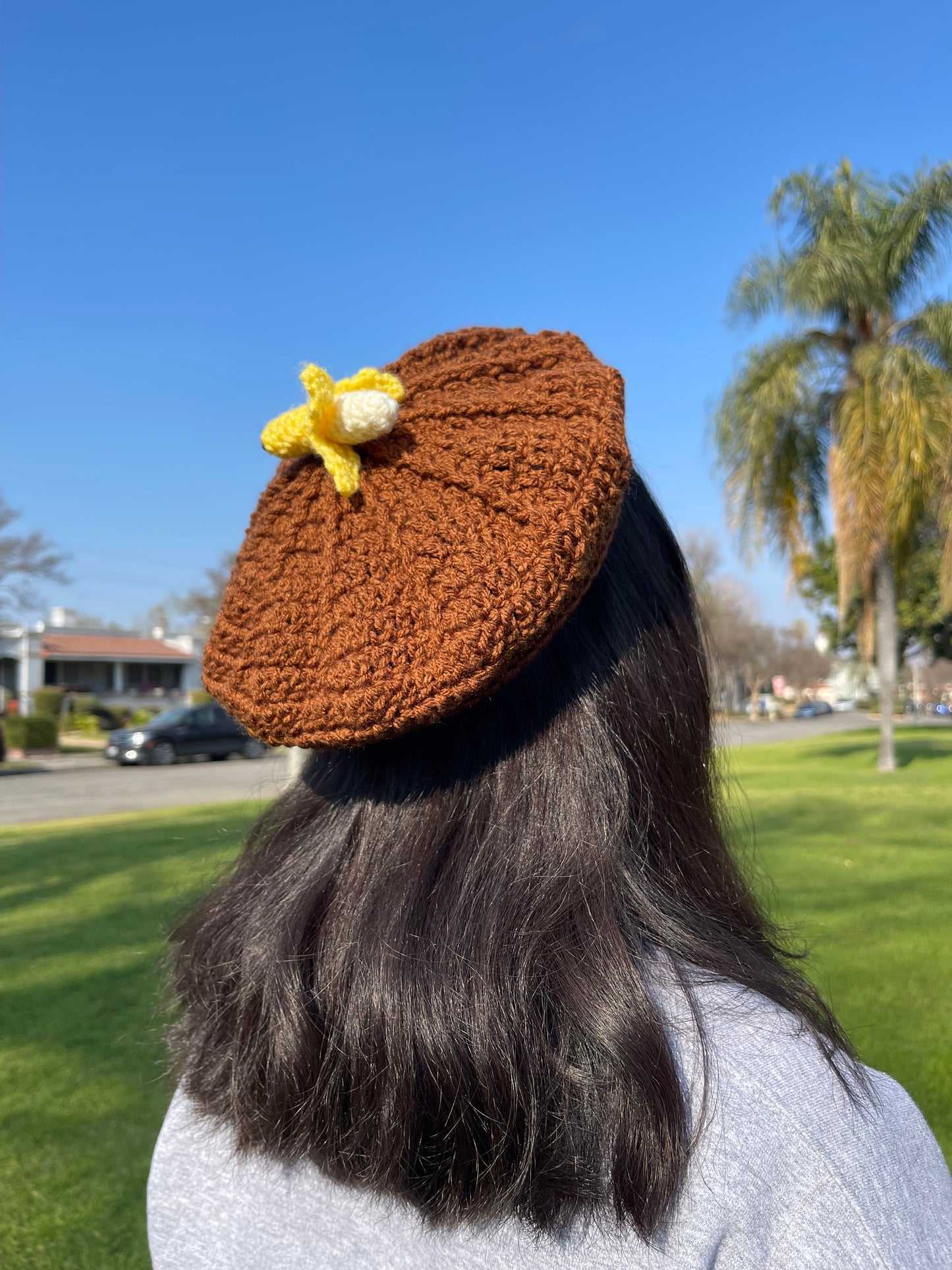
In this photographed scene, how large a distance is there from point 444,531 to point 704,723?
0.41 meters

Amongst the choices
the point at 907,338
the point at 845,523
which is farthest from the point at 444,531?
the point at 907,338

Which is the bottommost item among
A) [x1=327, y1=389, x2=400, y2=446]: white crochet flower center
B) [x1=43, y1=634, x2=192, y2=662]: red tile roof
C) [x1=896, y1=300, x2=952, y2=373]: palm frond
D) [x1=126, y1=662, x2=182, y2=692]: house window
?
[x1=327, y1=389, x2=400, y2=446]: white crochet flower center

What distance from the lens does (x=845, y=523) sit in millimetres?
11773

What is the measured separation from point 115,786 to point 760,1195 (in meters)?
14.7

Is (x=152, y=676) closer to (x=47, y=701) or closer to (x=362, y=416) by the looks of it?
(x=47, y=701)

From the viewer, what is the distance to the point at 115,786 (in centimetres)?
1405

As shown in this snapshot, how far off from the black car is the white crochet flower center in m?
18.3

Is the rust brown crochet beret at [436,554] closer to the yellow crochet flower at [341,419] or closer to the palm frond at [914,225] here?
the yellow crochet flower at [341,419]

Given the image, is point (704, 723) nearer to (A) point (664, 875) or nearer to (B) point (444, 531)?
(A) point (664, 875)

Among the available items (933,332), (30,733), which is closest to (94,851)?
(933,332)

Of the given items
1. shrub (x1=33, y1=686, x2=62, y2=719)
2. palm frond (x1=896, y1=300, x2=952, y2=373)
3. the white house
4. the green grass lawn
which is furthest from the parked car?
the green grass lawn

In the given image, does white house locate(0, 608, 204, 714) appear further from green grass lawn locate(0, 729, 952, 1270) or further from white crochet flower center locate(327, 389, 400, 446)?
white crochet flower center locate(327, 389, 400, 446)

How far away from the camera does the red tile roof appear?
37844 mm

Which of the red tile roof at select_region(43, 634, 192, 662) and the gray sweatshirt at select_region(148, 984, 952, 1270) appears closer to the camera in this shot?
the gray sweatshirt at select_region(148, 984, 952, 1270)
